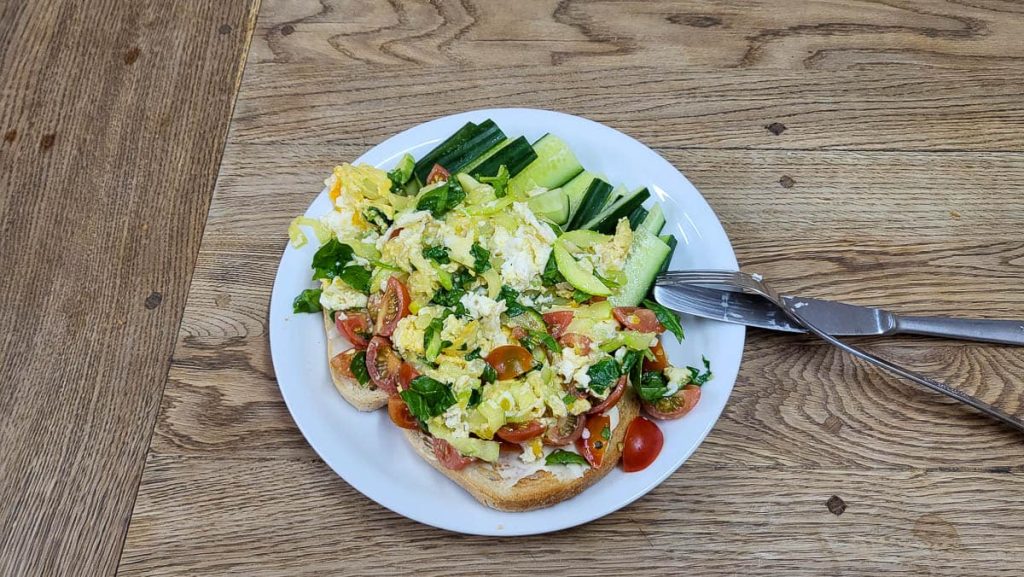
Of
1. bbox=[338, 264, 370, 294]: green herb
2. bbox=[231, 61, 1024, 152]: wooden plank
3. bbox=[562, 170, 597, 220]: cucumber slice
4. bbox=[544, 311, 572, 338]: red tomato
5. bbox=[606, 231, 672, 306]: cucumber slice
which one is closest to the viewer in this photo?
bbox=[544, 311, 572, 338]: red tomato

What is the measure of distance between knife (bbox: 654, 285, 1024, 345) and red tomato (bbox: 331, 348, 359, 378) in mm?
965

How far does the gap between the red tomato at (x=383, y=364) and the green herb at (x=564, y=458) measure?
0.48m

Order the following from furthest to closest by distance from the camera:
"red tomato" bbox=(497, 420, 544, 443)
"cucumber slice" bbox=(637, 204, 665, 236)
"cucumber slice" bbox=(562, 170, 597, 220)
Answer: "cucumber slice" bbox=(562, 170, 597, 220), "cucumber slice" bbox=(637, 204, 665, 236), "red tomato" bbox=(497, 420, 544, 443)

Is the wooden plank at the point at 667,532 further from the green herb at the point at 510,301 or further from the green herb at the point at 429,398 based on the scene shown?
the green herb at the point at 510,301

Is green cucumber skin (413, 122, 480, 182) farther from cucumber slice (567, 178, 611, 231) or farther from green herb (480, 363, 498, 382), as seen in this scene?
green herb (480, 363, 498, 382)

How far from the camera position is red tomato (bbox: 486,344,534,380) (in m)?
2.03

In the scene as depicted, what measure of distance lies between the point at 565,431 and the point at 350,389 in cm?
66

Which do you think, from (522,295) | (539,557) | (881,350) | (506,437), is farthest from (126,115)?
(881,350)

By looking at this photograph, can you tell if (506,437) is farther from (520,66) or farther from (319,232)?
(520,66)

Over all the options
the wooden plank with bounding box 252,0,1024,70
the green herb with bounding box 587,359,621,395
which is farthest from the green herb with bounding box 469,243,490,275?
the wooden plank with bounding box 252,0,1024,70

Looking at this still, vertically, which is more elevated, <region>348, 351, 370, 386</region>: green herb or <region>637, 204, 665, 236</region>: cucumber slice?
<region>637, 204, 665, 236</region>: cucumber slice

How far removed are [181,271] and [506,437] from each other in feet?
4.74

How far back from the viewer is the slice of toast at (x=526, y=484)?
2070 mm

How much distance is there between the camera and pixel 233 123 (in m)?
2.99
